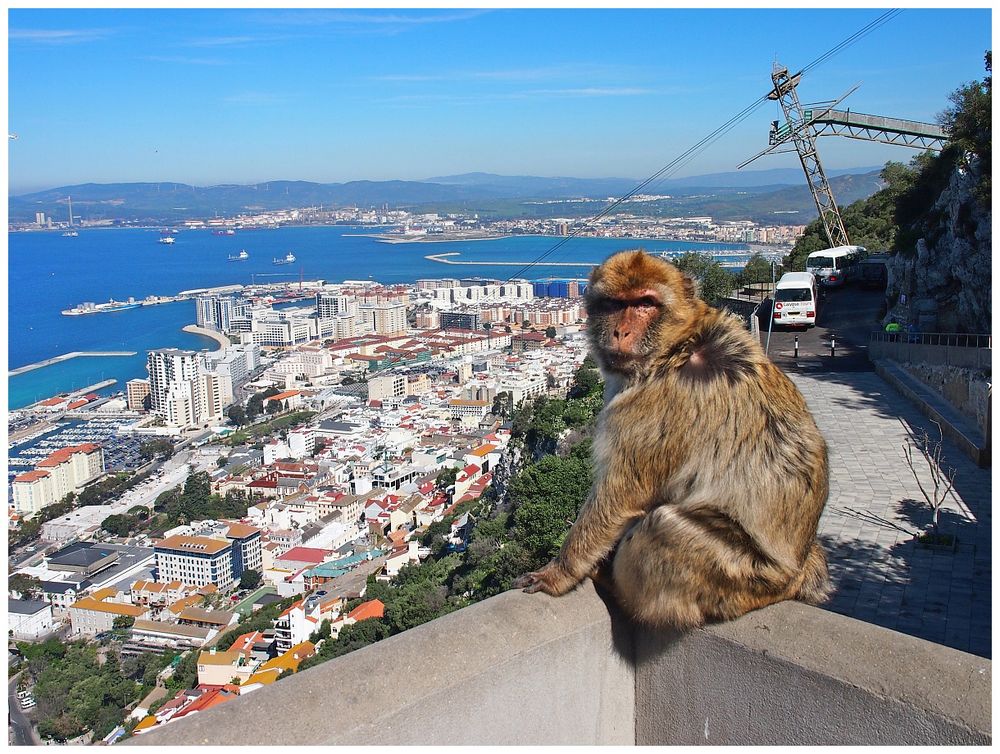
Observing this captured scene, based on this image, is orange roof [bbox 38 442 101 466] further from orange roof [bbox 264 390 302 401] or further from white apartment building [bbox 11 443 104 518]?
orange roof [bbox 264 390 302 401]

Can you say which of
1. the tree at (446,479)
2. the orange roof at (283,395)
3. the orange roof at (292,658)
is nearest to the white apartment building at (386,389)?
the orange roof at (283,395)

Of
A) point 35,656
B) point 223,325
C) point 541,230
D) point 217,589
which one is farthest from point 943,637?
point 223,325

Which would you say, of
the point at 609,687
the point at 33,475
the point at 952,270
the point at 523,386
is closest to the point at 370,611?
the point at 952,270

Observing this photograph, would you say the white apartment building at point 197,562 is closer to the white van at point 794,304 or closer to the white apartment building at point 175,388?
the white van at point 794,304

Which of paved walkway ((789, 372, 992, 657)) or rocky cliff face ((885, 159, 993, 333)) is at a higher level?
rocky cliff face ((885, 159, 993, 333))

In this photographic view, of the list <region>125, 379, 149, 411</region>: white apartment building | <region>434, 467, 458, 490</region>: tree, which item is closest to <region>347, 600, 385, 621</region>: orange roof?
<region>434, 467, 458, 490</region>: tree
